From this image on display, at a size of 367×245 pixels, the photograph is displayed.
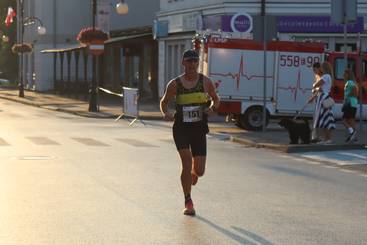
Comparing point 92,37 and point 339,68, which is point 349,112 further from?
point 92,37

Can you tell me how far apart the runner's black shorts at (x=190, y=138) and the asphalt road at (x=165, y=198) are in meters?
0.76

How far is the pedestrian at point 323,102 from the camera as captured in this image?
1642cm

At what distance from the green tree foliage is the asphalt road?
62264 millimetres

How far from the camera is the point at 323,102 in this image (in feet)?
54.4

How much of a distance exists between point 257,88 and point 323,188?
11.7 meters

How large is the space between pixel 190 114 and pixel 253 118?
14020mm

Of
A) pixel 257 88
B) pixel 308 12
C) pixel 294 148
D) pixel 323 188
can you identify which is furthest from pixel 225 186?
pixel 308 12

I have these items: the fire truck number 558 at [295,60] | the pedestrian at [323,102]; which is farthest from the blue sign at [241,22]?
the pedestrian at [323,102]

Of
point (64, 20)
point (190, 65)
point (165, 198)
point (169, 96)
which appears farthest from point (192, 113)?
point (64, 20)

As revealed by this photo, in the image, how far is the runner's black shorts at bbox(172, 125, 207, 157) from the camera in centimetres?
877

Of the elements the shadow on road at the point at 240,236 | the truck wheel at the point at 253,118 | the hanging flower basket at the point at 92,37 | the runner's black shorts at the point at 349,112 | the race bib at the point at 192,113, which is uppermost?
the hanging flower basket at the point at 92,37

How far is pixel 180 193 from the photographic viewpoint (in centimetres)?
1027

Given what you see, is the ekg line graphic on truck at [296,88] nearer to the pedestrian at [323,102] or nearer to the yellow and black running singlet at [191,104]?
the pedestrian at [323,102]

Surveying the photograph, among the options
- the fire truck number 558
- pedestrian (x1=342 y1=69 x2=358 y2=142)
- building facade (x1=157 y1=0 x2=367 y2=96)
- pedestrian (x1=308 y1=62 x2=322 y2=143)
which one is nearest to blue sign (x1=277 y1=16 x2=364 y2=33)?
building facade (x1=157 y1=0 x2=367 y2=96)
